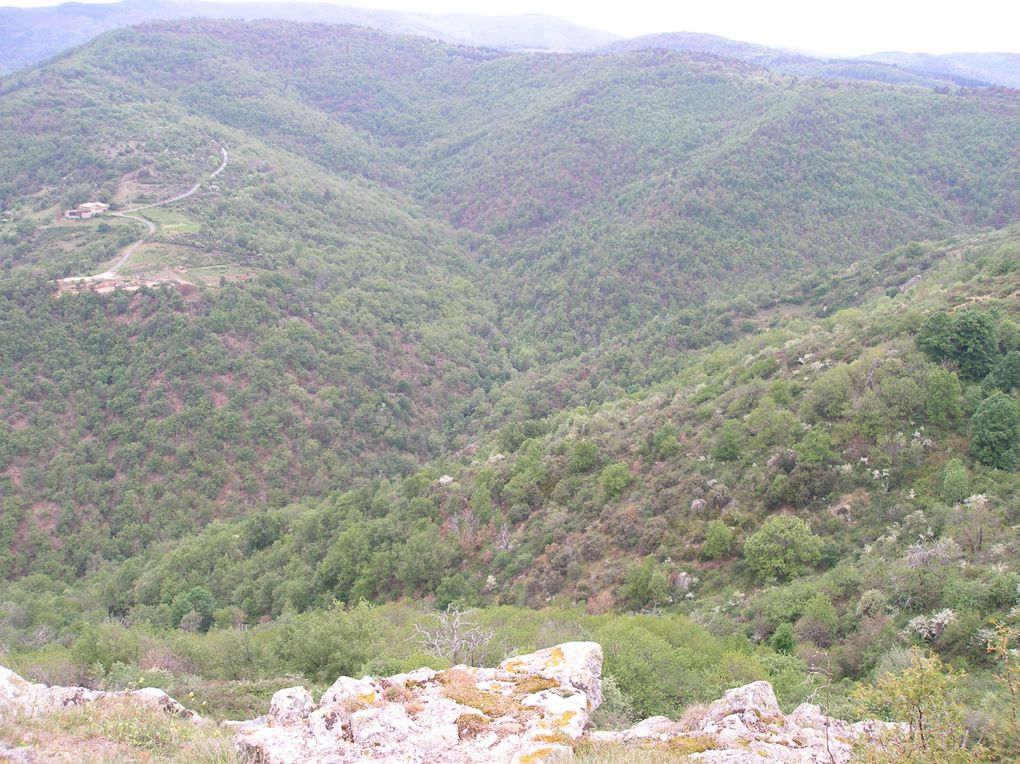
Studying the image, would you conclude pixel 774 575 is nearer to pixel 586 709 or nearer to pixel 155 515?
pixel 586 709

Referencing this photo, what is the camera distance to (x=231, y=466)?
211 ft

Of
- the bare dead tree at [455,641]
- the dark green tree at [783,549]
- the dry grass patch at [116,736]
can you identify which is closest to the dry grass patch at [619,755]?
the dry grass patch at [116,736]

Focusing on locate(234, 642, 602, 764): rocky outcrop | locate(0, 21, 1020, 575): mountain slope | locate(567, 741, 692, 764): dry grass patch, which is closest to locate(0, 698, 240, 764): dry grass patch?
locate(234, 642, 602, 764): rocky outcrop

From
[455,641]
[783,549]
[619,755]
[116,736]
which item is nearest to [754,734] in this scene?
[619,755]

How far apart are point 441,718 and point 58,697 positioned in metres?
7.26

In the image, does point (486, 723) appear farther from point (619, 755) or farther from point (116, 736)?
point (116, 736)

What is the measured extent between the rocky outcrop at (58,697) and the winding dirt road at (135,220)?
253ft

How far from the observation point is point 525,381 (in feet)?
281

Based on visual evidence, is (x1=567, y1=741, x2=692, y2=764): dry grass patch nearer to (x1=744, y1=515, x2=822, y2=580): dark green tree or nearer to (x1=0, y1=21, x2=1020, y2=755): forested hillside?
(x1=0, y1=21, x2=1020, y2=755): forested hillside

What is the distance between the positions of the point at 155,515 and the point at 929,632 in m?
62.6

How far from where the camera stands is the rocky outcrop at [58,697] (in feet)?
35.8

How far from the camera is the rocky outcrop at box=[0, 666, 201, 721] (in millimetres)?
Answer: 10922

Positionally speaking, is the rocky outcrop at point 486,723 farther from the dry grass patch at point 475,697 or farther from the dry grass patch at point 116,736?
the dry grass patch at point 116,736

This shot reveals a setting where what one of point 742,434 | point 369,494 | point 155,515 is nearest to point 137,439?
point 155,515
